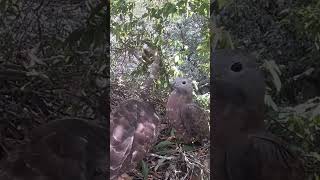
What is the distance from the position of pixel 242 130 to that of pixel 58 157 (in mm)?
461

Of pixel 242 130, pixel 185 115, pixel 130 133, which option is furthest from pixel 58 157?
pixel 242 130

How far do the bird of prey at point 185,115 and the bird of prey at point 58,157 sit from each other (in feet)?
0.61

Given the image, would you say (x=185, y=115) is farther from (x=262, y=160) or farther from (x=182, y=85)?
(x=262, y=160)

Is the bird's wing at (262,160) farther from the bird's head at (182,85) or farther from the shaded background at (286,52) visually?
the bird's head at (182,85)

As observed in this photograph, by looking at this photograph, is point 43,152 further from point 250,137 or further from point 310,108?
point 310,108

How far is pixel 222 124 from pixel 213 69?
14 centimetres

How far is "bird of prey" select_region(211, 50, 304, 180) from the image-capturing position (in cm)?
119

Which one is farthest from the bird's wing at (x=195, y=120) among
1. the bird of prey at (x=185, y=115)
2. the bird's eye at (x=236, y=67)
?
the bird's eye at (x=236, y=67)

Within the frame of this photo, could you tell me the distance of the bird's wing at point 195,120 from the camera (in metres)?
1.24

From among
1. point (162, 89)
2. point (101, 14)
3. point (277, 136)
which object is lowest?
point (277, 136)

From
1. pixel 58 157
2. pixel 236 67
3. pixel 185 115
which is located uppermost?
pixel 236 67

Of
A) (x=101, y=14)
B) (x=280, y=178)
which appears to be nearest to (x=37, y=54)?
(x=101, y=14)

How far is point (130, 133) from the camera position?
4.05 ft

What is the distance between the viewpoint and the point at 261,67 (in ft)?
4.00
